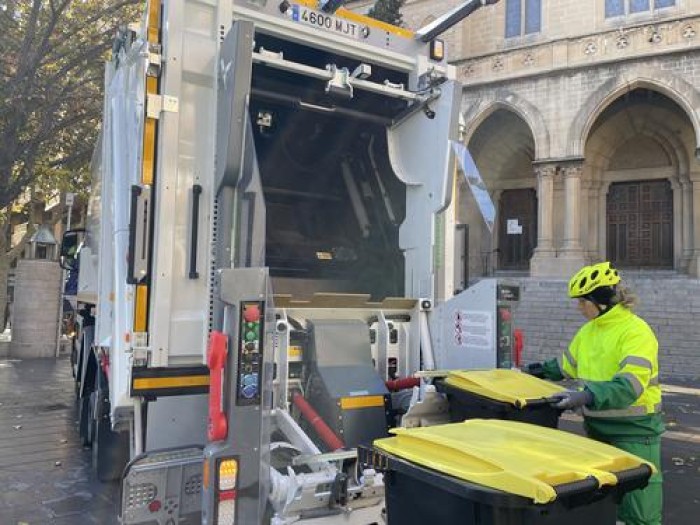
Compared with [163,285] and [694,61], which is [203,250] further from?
[694,61]

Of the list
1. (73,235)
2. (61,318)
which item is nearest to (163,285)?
(73,235)

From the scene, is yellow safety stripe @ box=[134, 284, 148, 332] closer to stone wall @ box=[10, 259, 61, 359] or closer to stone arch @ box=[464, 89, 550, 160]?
stone wall @ box=[10, 259, 61, 359]

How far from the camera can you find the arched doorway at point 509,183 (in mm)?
19953

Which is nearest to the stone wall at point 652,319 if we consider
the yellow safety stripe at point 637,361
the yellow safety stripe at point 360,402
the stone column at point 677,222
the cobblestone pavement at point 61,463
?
the cobblestone pavement at point 61,463

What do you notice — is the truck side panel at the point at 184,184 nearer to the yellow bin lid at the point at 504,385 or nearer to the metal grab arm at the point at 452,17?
the yellow bin lid at the point at 504,385

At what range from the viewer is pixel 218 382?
255cm

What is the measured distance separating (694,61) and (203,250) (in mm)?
16100

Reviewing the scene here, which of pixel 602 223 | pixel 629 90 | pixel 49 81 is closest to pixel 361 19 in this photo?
pixel 49 81

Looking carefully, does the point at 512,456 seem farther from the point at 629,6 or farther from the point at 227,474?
the point at 629,6

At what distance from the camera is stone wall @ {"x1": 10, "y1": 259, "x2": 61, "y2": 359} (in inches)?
496

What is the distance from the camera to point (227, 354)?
2.54 m

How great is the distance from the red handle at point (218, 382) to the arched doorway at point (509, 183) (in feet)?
58.0

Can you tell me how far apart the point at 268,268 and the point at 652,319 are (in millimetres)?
12454

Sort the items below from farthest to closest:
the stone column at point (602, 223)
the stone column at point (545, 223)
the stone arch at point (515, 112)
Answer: the stone column at point (602, 223)
the stone arch at point (515, 112)
the stone column at point (545, 223)
